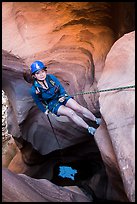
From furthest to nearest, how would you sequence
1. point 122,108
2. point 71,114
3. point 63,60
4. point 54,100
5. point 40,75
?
point 63,60 < point 54,100 < point 71,114 < point 40,75 < point 122,108

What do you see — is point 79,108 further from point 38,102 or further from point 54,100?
point 38,102

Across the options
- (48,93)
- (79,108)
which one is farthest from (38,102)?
(79,108)

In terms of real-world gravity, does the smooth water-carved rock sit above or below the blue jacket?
below

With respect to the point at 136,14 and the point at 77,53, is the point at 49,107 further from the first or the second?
the point at 136,14

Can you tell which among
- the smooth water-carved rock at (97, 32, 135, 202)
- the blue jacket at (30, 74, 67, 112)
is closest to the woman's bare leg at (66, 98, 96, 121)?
the blue jacket at (30, 74, 67, 112)

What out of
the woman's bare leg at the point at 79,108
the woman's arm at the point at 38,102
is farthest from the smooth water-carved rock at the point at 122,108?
the woman's arm at the point at 38,102

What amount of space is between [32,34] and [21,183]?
375 centimetres

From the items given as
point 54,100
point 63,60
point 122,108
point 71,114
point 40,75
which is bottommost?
point 122,108

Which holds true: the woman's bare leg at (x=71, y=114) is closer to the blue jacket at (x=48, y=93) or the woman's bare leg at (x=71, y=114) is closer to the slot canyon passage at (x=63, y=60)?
the blue jacket at (x=48, y=93)

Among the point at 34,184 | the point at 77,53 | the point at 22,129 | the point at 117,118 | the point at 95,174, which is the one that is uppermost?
the point at 77,53

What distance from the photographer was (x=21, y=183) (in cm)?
399

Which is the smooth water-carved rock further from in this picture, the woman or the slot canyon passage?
the slot canyon passage

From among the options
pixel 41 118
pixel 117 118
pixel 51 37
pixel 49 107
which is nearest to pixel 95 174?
pixel 41 118

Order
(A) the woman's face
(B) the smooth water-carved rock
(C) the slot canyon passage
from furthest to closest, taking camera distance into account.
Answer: (C) the slot canyon passage < (A) the woman's face < (B) the smooth water-carved rock
